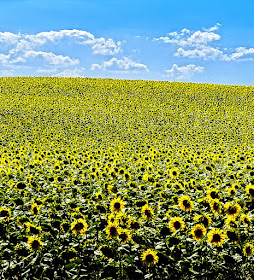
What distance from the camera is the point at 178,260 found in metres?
4.20

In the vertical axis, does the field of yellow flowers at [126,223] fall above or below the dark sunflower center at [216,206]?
below

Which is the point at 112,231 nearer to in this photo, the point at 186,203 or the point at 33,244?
the point at 33,244

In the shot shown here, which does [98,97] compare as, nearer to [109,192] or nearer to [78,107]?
[78,107]

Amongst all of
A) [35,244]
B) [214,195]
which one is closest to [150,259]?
[35,244]

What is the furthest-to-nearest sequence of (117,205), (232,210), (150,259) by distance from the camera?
(117,205), (232,210), (150,259)

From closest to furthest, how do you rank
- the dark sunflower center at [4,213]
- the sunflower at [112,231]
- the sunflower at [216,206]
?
1. the sunflower at [112,231]
2. the dark sunflower center at [4,213]
3. the sunflower at [216,206]

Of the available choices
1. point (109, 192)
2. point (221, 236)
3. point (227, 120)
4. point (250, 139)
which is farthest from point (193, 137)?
point (221, 236)

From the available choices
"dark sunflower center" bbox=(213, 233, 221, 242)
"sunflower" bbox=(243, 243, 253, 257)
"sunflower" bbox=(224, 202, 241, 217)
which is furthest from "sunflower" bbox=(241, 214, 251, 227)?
"dark sunflower center" bbox=(213, 233, 221, 242)

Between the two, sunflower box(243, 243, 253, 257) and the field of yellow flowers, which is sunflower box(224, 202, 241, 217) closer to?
the field of yellow flowers

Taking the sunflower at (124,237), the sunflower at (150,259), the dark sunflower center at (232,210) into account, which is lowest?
the sunflower at (150,259)

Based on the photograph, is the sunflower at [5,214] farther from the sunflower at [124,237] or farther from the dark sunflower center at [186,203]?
the dark sunflower center at [186,203]

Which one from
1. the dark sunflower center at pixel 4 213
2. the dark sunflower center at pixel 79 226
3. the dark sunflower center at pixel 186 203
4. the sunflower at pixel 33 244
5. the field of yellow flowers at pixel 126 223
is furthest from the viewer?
the dark sunflower center at pixel 186 203

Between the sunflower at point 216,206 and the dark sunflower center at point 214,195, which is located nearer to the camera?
the sunflower at point 216,206

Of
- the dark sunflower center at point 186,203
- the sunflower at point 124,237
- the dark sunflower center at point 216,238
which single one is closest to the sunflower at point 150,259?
the sunflower at point 124,237
